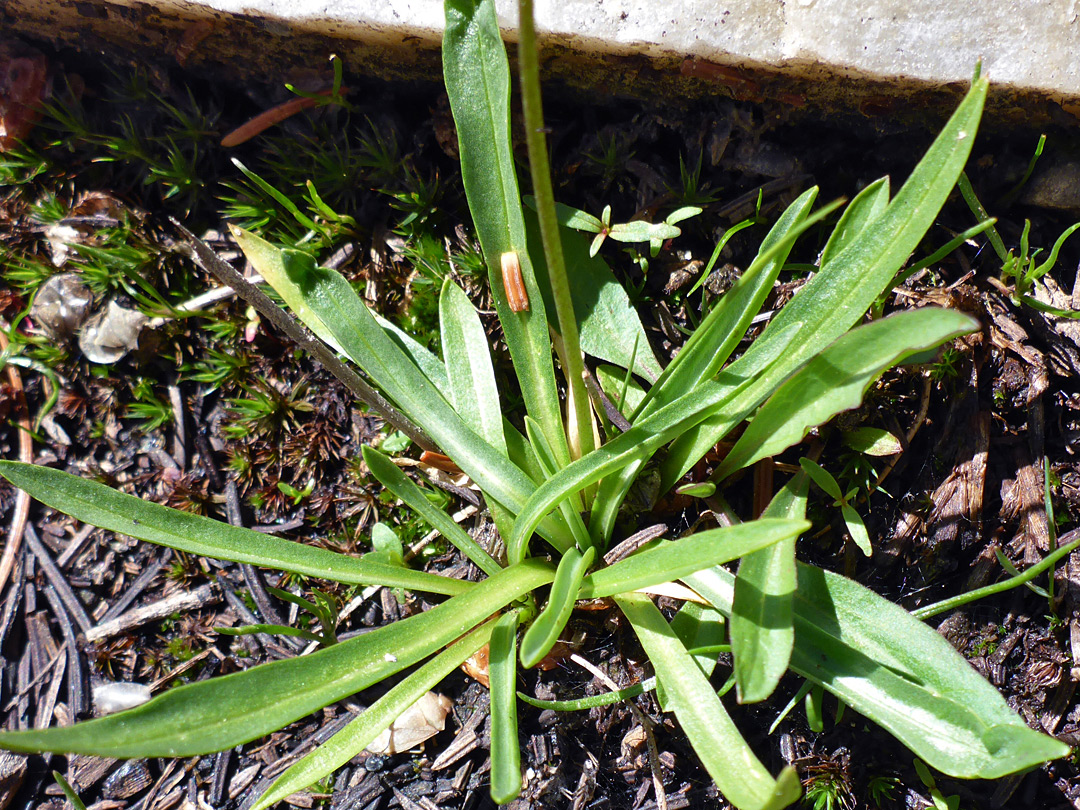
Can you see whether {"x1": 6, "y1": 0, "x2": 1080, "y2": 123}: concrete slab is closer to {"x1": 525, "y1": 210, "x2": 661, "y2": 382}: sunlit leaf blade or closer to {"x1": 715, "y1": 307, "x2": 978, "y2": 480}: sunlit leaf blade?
{"x1": 525, "y1": 210, "x2": 661, "y2": 382}: sunlit leaf blade

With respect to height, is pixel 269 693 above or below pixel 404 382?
below

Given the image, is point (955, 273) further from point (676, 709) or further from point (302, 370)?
point (302, 370)

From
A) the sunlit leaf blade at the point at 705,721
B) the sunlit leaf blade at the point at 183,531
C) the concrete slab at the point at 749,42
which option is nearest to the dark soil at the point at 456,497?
the concrete slab at the point at 749,42

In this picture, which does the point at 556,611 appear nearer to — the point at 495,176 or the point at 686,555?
the point at 686,555

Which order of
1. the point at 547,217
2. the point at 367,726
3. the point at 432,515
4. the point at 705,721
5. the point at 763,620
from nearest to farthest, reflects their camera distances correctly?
the point at 547,217 < the point at 763,620 < the point at 705,721 < the point at 367,726 < the point at 432,515

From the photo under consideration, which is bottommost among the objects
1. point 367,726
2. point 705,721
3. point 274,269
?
point 367,726

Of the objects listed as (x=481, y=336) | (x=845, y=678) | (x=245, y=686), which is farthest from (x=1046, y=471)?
(x=245, y=686)

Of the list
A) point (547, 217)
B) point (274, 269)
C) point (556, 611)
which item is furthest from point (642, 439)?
point (274, 269)
